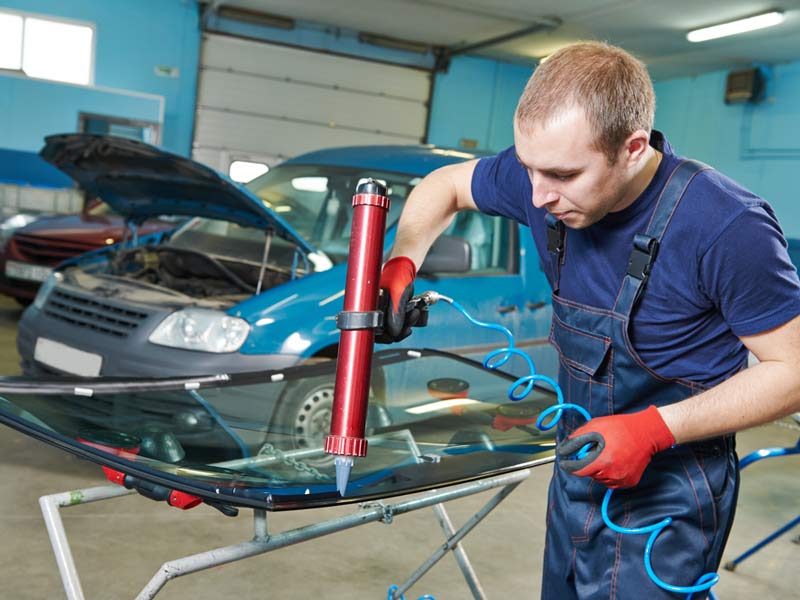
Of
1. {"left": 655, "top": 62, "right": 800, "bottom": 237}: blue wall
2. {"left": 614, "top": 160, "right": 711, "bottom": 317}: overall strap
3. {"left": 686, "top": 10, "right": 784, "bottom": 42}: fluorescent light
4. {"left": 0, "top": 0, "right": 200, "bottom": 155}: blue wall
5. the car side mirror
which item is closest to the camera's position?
{"left": 614, "top": 160, "right": 711, "bottom": 317}: overall strap

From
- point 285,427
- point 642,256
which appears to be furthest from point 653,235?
point 285,427

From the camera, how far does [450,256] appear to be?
3.38m

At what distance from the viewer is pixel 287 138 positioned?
39.8 feet

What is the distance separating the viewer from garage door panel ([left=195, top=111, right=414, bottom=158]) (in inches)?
460

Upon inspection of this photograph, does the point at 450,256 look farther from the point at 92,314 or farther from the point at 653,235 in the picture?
the point at 653,235

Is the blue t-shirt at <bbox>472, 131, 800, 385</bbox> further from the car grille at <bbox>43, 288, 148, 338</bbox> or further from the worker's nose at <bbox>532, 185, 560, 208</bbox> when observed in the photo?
the car grille at <bbox>43, 288, 148, 338</bbox>

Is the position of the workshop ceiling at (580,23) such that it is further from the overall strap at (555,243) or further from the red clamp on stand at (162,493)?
the red clamp on stand at (162,493)

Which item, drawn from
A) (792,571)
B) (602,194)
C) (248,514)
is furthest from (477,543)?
(602,194)

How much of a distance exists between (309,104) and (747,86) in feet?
20.5

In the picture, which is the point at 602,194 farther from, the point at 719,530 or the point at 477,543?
the point at 477,543

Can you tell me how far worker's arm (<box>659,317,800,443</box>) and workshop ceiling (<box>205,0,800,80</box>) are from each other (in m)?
9.06

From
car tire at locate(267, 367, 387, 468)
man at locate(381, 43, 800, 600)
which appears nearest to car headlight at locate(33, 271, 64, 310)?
car tire at locate(267, 367, 387, 468)

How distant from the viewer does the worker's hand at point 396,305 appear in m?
1.35

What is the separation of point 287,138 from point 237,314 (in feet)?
30.6
